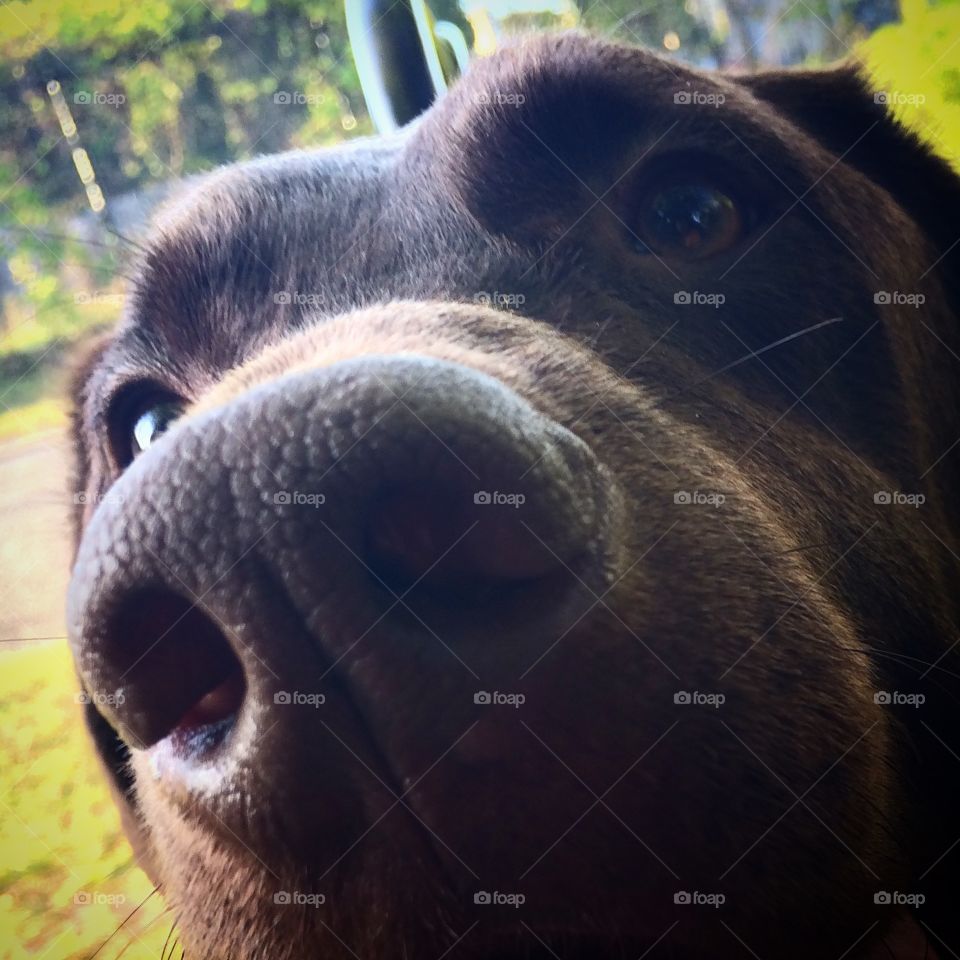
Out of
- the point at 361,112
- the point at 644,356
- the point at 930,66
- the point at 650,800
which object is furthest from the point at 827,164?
the point at 650,800

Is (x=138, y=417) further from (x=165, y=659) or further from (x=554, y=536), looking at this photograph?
(x=554, y=536)

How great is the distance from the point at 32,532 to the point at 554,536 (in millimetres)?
1072

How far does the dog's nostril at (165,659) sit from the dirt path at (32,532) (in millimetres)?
702

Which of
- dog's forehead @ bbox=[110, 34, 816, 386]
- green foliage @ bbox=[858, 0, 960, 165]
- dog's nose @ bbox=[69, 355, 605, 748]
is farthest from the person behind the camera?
green foliage @ bbox=[858, 0, 960, 165]

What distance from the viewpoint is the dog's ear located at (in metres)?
1.14

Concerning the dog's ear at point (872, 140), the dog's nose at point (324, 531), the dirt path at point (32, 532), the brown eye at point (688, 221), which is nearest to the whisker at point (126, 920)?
the dirt path at point (32, 532)

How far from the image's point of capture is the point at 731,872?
0.69 m

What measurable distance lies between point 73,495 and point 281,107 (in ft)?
2.25

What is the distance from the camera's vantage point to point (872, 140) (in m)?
1.17

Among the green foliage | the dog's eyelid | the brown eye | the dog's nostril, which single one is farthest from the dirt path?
the green foliage

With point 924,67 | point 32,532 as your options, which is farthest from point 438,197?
point 32,532

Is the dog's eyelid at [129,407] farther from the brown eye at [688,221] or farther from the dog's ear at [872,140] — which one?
the dog's ear at [872,140]

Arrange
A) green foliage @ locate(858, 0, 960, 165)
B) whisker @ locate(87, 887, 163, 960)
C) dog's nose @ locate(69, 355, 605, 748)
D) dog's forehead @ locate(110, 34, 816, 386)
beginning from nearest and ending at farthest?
dog's nose @ locate(69, 355, 605, 748)
dog's forehead @ locate(110, 34, 816, 386)
green foliage @ locate(858, 0, 960, 165)
whisker @ locate(87, 887, 163, 960)

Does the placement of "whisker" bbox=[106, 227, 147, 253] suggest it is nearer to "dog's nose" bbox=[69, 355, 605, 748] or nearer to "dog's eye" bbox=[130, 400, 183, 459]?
"dog's eye" bbox=[130, 400, 183, 459]
